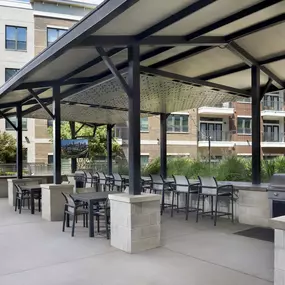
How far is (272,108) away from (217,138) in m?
5.80

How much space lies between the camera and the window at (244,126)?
28203 millimetres

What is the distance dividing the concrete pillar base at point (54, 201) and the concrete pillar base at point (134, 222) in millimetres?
A: 2717

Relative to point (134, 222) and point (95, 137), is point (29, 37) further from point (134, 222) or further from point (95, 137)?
point (134, 222)

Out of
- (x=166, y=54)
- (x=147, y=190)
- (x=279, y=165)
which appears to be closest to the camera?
(x=166, y=54)

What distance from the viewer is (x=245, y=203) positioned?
6977mm

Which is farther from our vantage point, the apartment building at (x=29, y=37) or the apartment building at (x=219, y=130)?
the apartment building at (x=219, y=130)

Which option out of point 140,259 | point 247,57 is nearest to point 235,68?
point 247,57

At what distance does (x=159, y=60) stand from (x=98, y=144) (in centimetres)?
1414

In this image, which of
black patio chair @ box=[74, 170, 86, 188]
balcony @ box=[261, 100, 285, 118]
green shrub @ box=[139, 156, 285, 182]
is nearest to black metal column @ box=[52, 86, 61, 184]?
green shrub @ box=[139, 156, 285, 182]

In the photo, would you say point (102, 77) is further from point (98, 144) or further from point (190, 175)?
point (98, 144)

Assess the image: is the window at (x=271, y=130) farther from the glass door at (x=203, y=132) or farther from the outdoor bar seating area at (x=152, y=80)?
the outdoor bar seating area at (x=152, y=80)

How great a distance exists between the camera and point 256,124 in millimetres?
7398

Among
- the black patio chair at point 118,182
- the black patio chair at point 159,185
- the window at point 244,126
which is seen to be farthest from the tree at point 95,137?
the window at point 244,126

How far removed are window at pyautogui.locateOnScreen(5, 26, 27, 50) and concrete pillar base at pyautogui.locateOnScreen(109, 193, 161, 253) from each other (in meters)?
21.8
